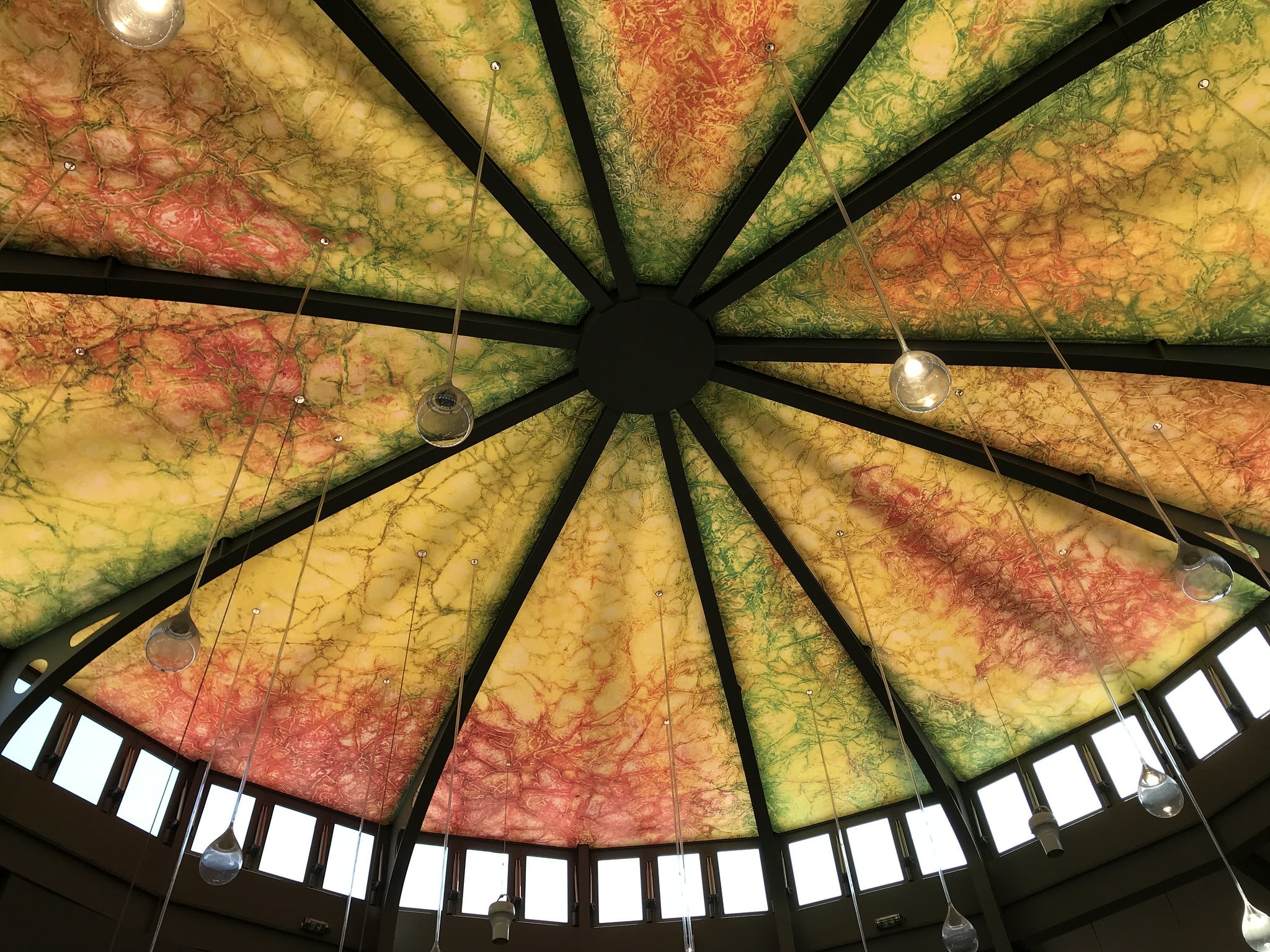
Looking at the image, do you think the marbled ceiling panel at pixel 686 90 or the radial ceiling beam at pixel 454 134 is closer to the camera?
the radial ceiling beam at pixel 454 134

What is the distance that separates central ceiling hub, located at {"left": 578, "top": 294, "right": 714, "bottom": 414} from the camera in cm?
948

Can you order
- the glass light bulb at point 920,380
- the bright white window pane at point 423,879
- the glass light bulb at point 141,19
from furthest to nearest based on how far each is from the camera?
the bright white window pane at point 423,879
the glass light bulb at point 920,380
the glass light bulb at point 141,19

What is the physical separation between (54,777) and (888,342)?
9.98 meters

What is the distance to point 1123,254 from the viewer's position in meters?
8.86

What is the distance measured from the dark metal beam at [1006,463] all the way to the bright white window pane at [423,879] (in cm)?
743

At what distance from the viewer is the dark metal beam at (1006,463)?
1010 centimetres

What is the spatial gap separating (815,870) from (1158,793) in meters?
6.43

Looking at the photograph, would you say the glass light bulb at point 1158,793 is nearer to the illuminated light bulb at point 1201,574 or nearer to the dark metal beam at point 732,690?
the illuminated light bulb at point 1201,574

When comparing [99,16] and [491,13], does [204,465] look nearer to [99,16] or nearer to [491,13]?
[491,13]

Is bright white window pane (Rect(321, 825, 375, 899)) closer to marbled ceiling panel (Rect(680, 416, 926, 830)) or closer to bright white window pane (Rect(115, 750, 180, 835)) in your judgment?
bright white window pane (Rect(115, 750, 180, 835))

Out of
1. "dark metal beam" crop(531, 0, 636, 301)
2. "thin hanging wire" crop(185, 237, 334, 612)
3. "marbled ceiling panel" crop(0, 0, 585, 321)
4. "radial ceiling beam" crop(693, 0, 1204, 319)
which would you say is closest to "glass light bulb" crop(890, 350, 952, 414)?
"radial ceiling beam" crop(693, 0, 1204, 319)

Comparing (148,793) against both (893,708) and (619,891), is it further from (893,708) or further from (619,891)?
(893,708)

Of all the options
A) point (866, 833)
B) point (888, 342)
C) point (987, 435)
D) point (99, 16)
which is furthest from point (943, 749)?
point (99, 16)

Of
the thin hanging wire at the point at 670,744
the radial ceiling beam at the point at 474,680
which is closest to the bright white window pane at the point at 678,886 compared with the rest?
the thin hanging wire at the point at 670,744
